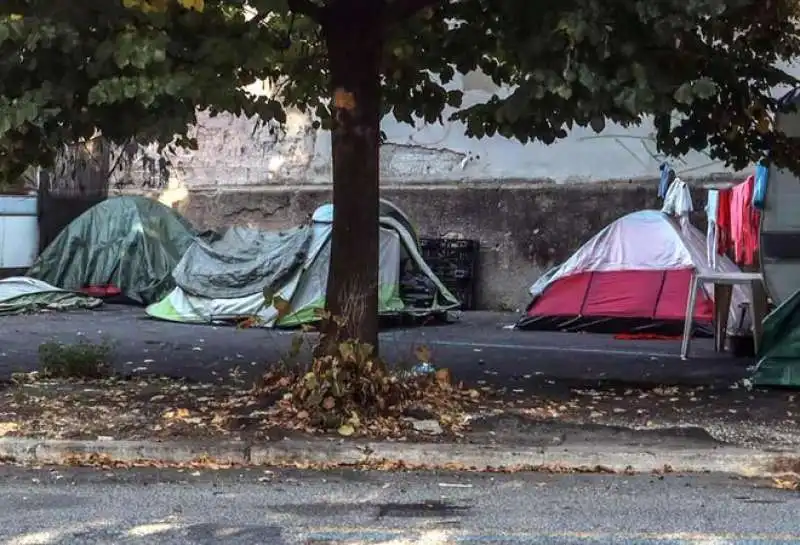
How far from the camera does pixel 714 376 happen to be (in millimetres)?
10148

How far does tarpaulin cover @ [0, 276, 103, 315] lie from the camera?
54.4 feet

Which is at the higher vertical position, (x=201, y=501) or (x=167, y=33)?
(x=167, y=33)

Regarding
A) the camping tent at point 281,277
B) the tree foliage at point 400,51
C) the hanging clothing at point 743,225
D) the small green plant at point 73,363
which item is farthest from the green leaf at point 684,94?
the camping tent at point 281,277

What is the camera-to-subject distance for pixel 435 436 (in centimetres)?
730

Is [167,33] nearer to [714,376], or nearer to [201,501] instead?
[201,501]

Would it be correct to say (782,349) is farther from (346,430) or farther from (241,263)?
(241,263)

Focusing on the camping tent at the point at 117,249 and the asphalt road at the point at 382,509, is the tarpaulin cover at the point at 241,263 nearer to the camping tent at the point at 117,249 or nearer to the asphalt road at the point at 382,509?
the camping tent at the point at 117,249

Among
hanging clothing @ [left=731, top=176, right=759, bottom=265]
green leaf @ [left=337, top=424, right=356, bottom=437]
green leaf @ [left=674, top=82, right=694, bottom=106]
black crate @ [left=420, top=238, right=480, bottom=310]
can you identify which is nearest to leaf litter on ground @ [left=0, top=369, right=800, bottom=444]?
green leaf @ [left=337, top=424, right=356, bottom=437]

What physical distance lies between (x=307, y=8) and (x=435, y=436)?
335 centimetres

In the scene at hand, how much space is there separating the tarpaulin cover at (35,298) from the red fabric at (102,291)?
0.54 metres

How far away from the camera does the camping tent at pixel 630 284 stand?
14266 millimetres

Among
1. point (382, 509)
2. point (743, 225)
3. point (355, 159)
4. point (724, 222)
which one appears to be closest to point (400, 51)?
point (355, 159)

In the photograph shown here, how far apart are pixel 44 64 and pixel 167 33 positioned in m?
0.91

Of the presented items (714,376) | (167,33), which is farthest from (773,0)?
(167,33)
